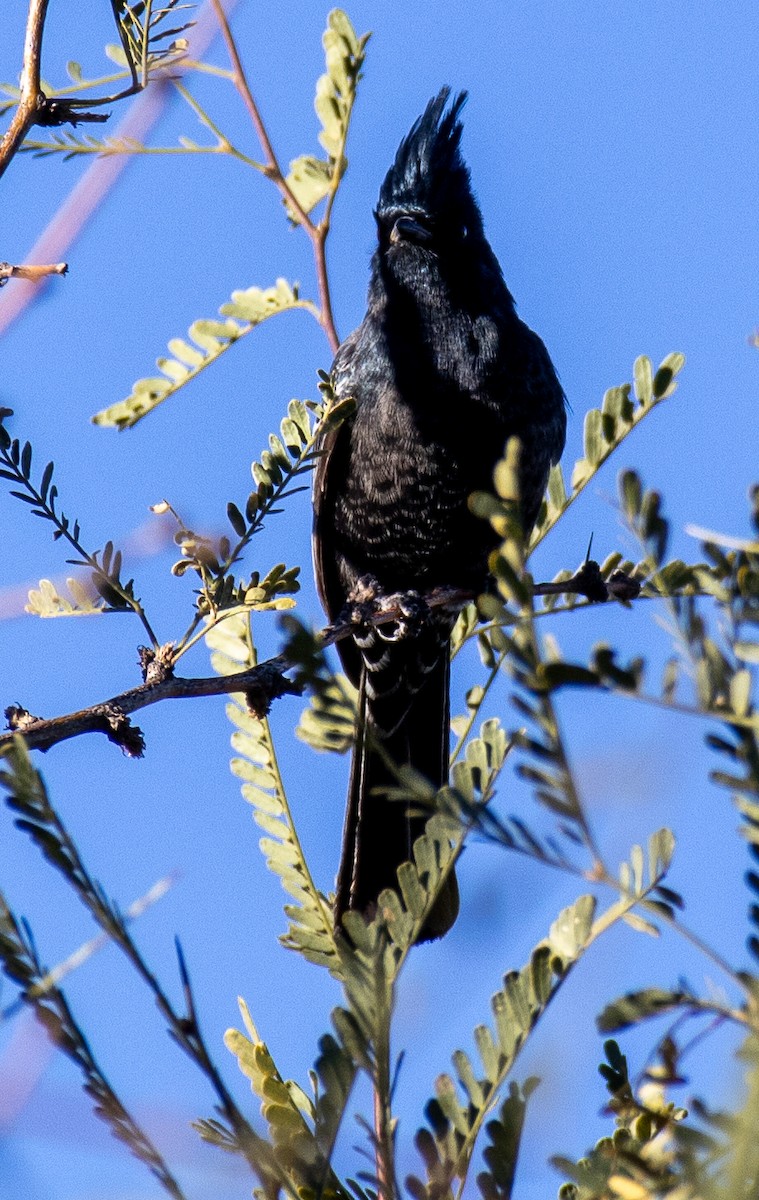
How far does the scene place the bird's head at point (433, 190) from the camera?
16.6 feet

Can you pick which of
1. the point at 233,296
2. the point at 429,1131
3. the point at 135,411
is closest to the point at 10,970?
the point at 429,1131

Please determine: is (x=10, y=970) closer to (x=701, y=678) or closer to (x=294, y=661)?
(x=294, y=661)

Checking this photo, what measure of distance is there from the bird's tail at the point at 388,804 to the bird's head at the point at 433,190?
Result: 1.55 meters

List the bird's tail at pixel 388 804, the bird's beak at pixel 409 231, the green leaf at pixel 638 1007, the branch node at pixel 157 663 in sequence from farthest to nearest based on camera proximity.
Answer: the bird's beak at pixel 409 231 < the bird's tail at pixel 388 804 < the branch node at pixel 157 663 < the green leaf at pixel 638 1007

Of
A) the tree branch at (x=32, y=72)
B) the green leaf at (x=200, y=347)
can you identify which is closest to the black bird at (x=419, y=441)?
the green leaf at (x=200, y=347)

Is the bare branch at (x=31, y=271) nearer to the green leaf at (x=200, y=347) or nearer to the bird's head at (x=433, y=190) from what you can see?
the green leaf at (x=200, y=347)

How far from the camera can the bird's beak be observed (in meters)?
4.94

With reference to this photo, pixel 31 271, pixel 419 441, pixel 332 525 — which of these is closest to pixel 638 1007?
pixel 31 271

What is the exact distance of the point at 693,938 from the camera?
0.98 m

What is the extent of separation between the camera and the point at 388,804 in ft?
14.6

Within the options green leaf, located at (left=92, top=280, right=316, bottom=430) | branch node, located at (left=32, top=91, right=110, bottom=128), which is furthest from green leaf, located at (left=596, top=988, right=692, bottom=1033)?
green leaf, located at (left=92, top=280, right=316, bottom=430)

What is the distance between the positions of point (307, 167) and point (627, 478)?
2376 mm

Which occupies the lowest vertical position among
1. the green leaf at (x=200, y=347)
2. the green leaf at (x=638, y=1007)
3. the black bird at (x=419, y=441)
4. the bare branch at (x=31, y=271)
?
the green leaf at (x=638, y=1007)

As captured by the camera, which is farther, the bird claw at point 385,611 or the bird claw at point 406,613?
the bird claw at point 406,613
